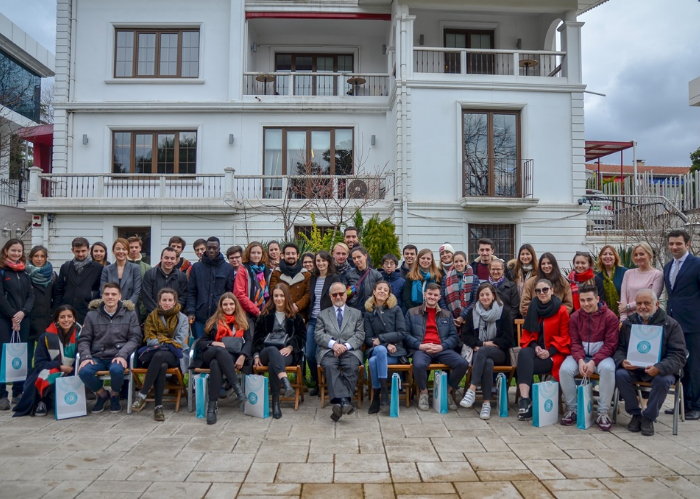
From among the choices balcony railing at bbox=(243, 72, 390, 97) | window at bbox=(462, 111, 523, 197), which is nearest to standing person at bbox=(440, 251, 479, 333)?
window at bbox=(462, 111, 523, 197)

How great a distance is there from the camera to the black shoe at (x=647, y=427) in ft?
18.6

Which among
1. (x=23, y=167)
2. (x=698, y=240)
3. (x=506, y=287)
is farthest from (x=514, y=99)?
(x=23, y=167)

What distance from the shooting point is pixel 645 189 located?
1769 centimetres

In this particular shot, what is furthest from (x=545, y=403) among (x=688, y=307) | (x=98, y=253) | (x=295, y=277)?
(x=98, y=253)

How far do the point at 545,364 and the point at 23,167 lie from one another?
2482 cm

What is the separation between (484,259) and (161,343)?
437cm

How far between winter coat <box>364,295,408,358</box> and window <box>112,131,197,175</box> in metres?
13.3

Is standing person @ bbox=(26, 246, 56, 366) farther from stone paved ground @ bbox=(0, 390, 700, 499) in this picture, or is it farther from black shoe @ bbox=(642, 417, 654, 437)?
black shoe @ bbox=(642, 417, 654, 437)

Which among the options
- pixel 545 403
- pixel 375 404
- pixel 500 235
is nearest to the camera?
pixel 545 403

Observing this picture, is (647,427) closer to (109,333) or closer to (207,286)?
(207,286)

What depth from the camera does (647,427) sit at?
568 cm

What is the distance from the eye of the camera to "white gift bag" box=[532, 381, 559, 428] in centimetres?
596

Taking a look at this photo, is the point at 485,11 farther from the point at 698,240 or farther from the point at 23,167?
the point at 23,167

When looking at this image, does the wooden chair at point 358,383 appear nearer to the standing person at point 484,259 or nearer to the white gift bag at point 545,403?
the white gift bag at point 545,403
